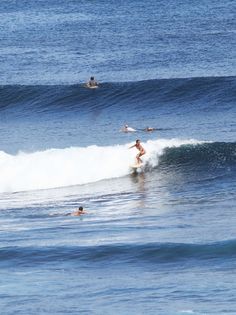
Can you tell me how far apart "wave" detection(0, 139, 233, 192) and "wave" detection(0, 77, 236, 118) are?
8.66m

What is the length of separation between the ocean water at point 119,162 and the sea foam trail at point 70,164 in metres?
0.07

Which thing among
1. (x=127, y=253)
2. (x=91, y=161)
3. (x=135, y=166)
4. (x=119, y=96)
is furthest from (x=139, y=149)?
(x=119, y=96)

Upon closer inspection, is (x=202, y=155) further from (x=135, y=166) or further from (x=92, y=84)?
(x=92, y=84)

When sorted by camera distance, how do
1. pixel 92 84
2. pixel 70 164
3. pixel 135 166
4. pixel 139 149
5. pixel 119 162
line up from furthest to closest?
1. pixel 92 84
2. pixel 119 162
3. pixel 70 164
4. pixel 135 166
5. pixel 139 149

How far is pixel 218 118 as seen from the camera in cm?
5550

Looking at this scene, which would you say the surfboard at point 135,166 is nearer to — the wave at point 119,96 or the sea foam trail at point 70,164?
the sea foam trail at point 70,164

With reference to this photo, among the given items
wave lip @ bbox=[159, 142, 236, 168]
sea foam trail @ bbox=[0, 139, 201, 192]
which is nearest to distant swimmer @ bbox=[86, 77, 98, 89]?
sea foam trail @ bbox=[0, 139, 201, 192]

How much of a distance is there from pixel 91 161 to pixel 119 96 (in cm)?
1320

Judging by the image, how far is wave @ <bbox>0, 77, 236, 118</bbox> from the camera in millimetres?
60125

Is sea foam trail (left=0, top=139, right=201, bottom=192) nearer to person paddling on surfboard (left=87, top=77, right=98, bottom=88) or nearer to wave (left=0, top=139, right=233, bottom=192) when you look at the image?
wave (left=0, top=139, right=233, bottom=192)

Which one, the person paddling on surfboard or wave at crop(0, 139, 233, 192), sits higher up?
the person paddling on surfboard

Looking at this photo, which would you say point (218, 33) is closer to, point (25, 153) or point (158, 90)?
point (158, 90)

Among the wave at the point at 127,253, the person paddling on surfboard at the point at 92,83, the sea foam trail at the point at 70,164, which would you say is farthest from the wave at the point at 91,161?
the person paddling on surfboard at the point at 92,83

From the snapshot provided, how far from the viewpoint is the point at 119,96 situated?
6194cm
